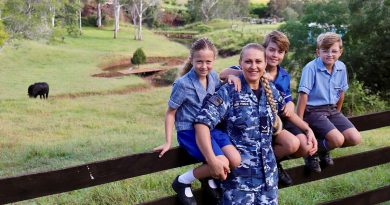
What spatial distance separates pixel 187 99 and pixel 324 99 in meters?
1.27

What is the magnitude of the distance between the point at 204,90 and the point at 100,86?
76.1 ft

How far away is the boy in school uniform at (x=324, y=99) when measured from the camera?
142 inches

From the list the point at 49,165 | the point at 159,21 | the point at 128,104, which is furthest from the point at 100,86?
the point at 159,21

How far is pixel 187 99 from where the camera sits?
2.99m

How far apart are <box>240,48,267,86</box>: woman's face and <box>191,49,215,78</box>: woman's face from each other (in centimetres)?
20

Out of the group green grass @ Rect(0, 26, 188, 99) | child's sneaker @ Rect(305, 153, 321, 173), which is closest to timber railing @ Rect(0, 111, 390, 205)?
child's sneaker @ Rect(305, 153, 321, 173)

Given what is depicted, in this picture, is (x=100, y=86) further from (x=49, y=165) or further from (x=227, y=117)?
→ (x=227, y=117)

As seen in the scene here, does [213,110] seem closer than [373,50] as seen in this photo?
Yes

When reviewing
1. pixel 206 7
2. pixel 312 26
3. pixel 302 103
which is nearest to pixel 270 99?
pixel 302 103

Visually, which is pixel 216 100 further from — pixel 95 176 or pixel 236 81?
pixel 95 176

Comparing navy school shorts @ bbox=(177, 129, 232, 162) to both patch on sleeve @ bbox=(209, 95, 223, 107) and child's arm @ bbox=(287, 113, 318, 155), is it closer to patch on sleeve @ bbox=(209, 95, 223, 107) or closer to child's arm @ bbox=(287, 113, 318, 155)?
patch on sleeve @ bbox=(209, 95, 223, 107)

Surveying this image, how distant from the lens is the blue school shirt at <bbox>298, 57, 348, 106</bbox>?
372 centimetres

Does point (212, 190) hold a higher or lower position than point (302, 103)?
lower

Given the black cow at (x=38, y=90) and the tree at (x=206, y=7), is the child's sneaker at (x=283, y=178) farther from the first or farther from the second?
the tree at (x=206, y=7)
